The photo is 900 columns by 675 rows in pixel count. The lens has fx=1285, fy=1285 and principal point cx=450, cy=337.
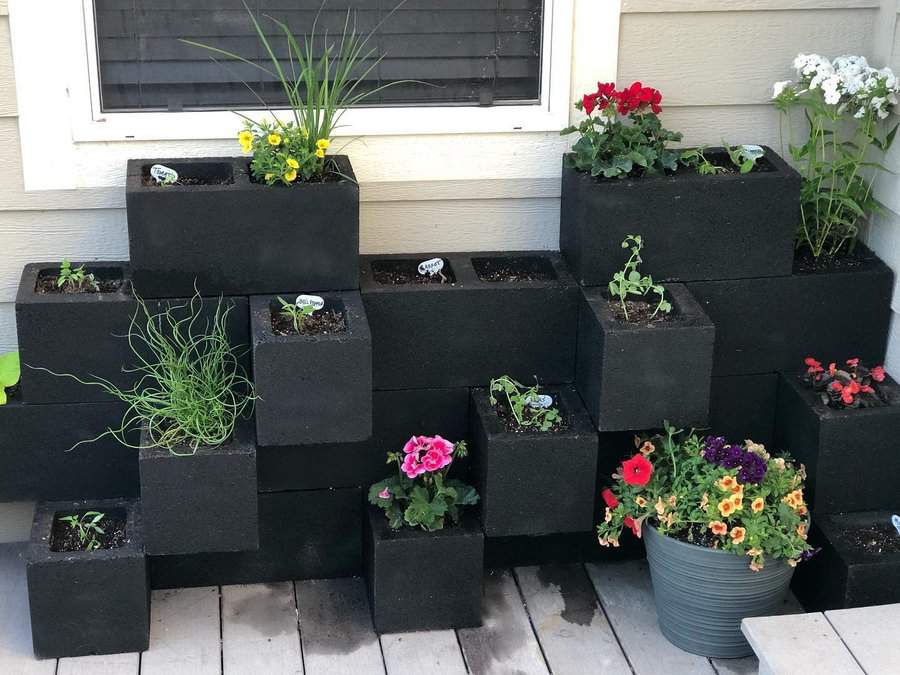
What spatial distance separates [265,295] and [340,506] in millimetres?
564

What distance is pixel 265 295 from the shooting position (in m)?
2.81

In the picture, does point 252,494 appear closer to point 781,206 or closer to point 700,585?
point 700,585

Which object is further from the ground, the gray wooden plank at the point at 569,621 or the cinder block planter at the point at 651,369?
the cinder block planter at the point at 651,369

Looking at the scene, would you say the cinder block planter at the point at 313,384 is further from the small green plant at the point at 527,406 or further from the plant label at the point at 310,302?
the small green plant at the point at 527,406

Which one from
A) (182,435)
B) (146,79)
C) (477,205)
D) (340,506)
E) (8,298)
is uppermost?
(146,79)

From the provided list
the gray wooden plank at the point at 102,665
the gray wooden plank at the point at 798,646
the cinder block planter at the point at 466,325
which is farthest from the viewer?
the cinder block planter at the point at 466,325

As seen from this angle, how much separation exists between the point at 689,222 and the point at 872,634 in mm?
955

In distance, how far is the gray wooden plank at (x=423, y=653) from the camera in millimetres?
2779

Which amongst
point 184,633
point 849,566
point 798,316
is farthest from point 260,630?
point 798,316

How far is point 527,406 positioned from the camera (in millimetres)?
2928

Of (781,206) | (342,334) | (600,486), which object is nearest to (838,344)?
(781,206)

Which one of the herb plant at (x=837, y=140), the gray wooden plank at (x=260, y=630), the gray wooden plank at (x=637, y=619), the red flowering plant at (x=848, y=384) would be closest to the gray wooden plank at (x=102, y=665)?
the gray wooden plank at (x=260, y=630)

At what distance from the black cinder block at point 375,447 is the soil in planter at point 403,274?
253mm

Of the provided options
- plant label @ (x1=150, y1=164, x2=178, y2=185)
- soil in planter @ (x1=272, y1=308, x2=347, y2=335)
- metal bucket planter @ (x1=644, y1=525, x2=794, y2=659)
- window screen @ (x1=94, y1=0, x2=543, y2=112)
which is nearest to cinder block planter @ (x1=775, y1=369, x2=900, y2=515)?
metal bucket planter @ (x1=644, y1=525, x2=794, y2=659)
